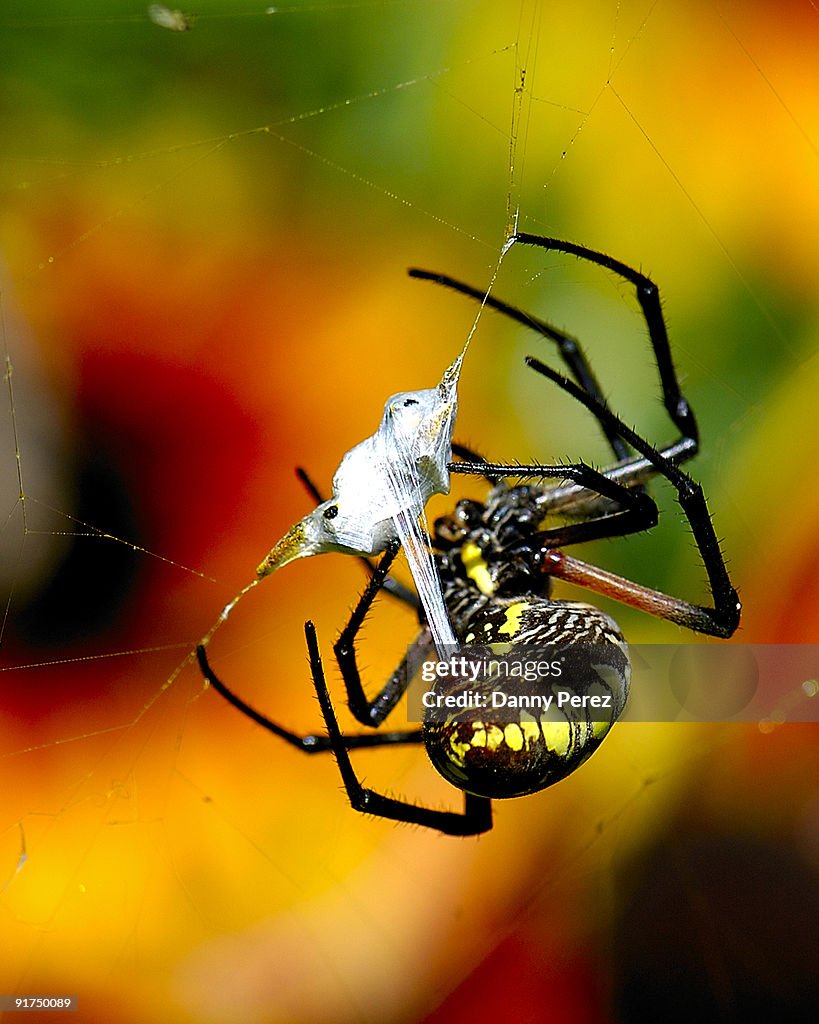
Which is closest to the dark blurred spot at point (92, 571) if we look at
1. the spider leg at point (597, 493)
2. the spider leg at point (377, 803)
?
the spider leg at point (377, 803)

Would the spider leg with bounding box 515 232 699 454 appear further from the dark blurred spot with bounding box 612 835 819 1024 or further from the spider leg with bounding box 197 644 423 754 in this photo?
the dark blurred spot with bounding box 612 835 819 1024

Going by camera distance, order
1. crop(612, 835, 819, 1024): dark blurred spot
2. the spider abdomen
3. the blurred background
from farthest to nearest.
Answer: crop(612, 835, 819, 1024): dark blurred spot < the blurred background < the spider abdomen

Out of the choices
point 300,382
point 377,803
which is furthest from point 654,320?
point 377,803

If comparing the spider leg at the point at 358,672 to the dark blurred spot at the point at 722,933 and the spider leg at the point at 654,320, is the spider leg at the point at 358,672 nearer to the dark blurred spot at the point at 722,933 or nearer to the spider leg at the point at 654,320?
the spider leg at the point at 654,320

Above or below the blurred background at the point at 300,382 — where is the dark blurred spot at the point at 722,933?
below

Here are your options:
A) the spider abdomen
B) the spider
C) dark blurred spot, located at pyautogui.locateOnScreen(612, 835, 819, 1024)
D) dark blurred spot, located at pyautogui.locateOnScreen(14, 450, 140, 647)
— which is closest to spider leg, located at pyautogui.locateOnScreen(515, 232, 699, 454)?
the spider

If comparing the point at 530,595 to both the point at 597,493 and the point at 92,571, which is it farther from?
the point at 92,571
